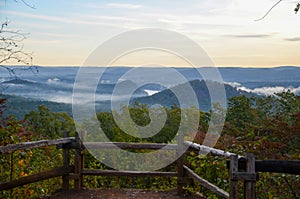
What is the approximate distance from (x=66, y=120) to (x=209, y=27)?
17.0 ft

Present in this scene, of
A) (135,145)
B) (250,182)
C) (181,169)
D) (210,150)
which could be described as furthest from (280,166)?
(135,145)

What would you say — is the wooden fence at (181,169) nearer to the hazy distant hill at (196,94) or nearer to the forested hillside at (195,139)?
the forested hillside at (195,139)

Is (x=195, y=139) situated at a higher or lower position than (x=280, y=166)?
lower

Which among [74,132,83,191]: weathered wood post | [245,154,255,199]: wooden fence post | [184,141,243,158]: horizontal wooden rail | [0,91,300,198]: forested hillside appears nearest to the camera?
[245,154,255,199]: wooden fence post

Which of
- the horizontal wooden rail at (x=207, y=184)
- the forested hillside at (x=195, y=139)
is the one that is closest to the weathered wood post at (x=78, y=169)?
the forested hillside at (x=195, y=139)

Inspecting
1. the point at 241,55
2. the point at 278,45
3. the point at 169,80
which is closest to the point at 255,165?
the point at 169,80

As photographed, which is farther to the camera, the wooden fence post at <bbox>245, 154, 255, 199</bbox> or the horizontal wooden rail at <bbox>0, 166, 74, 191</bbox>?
the horizontal wooden rail at <bbox>0, 166, 74, 191</bbox>

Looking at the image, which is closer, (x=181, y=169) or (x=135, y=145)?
(x=181, y=169)

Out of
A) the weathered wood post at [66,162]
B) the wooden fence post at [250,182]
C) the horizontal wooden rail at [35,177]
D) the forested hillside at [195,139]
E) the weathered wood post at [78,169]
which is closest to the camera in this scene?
the wooden fence post at [250,182]

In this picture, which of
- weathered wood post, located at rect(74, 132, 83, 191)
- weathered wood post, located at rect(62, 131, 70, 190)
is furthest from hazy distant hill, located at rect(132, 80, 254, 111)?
weathered wood post, located at rect(62, 131, 70, 190)

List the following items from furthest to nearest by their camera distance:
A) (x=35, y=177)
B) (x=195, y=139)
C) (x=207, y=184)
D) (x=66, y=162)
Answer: (x=195, y=139), (x=66, y=162), (x=35, y=177), (x=207, y=184)

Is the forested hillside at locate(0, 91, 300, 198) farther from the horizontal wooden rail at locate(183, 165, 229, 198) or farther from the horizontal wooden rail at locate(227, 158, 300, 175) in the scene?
the horizontal wooden rail at locate(227, 158, 300, 175)

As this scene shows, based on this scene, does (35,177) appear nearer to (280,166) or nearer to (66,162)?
(66,162)

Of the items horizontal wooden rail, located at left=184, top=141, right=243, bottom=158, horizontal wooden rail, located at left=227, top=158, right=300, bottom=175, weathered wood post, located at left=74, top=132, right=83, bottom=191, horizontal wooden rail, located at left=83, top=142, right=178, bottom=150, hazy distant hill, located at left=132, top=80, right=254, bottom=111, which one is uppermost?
hazy distant hill, located at left=132, top=80, right=254, bottom=111
